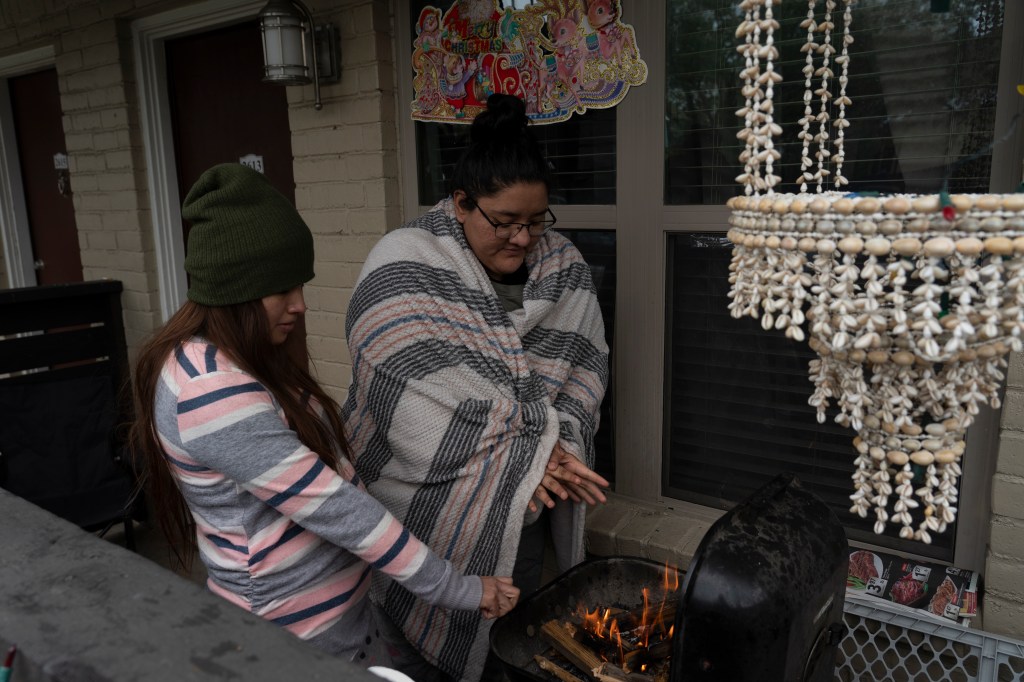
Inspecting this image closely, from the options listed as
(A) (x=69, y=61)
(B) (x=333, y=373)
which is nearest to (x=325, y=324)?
(B) (x=333, y=373)

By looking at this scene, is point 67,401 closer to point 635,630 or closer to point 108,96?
point 108,96

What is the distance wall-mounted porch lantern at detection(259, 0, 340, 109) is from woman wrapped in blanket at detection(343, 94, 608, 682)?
3.67 ft

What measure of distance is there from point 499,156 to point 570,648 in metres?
1.22

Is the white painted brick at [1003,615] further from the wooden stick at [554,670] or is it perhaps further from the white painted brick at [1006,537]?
the wooden stick at [554,670]

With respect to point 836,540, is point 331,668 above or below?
above

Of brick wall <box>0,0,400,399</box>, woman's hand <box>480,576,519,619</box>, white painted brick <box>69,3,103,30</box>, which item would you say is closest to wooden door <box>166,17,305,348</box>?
brick wall <box>0,0,400,399</box>

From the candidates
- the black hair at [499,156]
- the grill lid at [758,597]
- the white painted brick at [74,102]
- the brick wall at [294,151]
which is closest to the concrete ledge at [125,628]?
the grill lid at [758,597]

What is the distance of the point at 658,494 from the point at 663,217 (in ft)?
3.18

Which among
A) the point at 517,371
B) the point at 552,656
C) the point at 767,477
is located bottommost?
the point at 552,656

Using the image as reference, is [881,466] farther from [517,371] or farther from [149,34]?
Result: [149,34]

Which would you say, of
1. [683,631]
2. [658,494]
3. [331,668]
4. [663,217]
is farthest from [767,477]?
[331,668]

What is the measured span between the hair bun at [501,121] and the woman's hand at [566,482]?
851 millimetres

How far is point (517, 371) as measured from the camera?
73.4 inches

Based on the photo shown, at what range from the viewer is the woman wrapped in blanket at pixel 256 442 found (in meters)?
1.26
